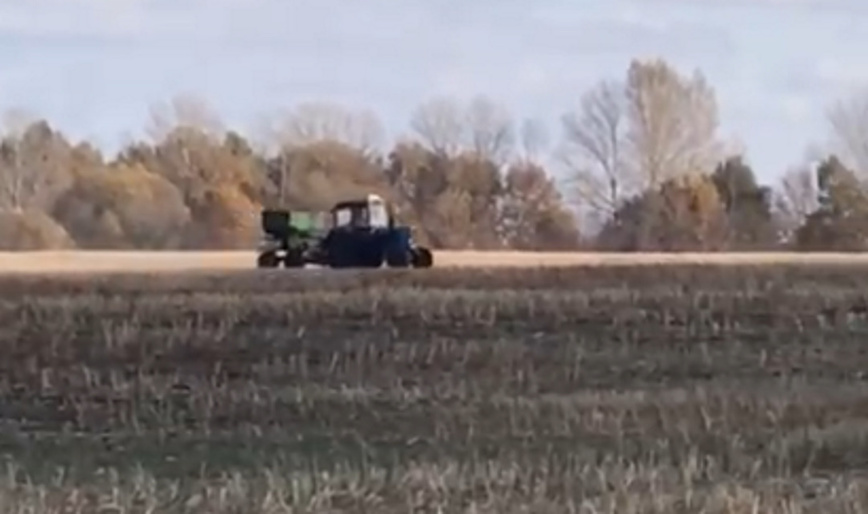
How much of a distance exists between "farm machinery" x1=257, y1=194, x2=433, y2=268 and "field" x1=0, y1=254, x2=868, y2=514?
9.80 m

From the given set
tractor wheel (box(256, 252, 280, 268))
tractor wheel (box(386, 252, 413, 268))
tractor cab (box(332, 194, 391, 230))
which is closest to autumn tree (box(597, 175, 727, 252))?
tractor wheel (box(256, 252, 280, 268))

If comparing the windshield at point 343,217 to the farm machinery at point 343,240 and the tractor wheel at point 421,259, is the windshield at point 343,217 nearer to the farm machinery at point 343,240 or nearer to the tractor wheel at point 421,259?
the farm machinery at point 343,240

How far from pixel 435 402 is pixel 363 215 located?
2142cm

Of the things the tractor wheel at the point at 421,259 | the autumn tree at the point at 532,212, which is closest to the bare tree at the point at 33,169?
the autumn tree at the point at 532,212

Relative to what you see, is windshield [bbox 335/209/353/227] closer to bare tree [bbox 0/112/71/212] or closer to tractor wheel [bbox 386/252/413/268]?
tractor wheel [bbox 386/252/413/268]

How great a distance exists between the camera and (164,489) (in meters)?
9.27

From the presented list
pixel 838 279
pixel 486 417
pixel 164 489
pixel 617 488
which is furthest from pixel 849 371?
pixel 838 279

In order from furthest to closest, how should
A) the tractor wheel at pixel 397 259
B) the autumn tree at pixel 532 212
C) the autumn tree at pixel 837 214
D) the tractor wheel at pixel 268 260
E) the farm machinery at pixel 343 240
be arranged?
1. the autumn tree at pixel 532 212
2. the autumn tree at pixel 837 214
3. the tractor wheel at pixel 268 260
4. the farm machinery at pixel 343 240
5. the tractor wheel at pixel 397 259

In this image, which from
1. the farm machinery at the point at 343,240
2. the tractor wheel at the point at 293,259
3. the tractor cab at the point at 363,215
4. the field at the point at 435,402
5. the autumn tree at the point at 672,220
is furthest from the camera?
the autumn tree at the point at 672,220

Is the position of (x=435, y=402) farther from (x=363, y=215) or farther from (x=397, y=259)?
(x=363, y=215)

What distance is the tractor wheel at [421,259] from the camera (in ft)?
109

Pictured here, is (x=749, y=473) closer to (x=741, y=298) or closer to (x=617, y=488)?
(x=617, y=488)

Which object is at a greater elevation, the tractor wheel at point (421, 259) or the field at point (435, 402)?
the tractor wheel at point (421, 259)

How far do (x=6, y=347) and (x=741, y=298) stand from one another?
912 cm
